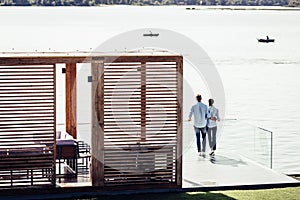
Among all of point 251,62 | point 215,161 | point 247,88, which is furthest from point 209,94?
point 215,161

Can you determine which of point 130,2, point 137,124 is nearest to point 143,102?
point 137,124

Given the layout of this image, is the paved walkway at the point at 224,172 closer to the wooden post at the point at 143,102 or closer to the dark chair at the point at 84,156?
the wooden post at the point at 143,102

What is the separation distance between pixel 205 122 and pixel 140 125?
3453mm

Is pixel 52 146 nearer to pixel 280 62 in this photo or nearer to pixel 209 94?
pixel 209 94

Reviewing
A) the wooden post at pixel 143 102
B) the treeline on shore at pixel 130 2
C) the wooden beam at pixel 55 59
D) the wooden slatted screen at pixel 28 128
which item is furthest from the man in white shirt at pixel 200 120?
the treeline on shore at pixel 130 2

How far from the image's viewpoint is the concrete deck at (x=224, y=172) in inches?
672

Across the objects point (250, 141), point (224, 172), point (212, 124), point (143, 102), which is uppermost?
point (143, 102)

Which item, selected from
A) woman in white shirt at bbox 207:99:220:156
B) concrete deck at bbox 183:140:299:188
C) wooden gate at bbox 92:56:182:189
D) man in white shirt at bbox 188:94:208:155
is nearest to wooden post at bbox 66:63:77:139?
wooden gate at bbox 92:56:182:189

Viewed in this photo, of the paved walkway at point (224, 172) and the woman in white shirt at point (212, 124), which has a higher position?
the woman in white shirt at point (212, 124)

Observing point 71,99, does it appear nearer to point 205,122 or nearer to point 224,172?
point 205,122

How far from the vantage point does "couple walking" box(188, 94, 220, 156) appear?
64.3ft

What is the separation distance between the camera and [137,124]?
1661cm

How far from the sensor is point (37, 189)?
16.0 meters

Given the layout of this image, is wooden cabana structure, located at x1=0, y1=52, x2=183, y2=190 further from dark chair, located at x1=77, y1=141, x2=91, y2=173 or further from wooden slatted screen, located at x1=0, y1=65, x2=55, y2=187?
dark chair, located at x1=77, y1=141, x2=91, y2=173
